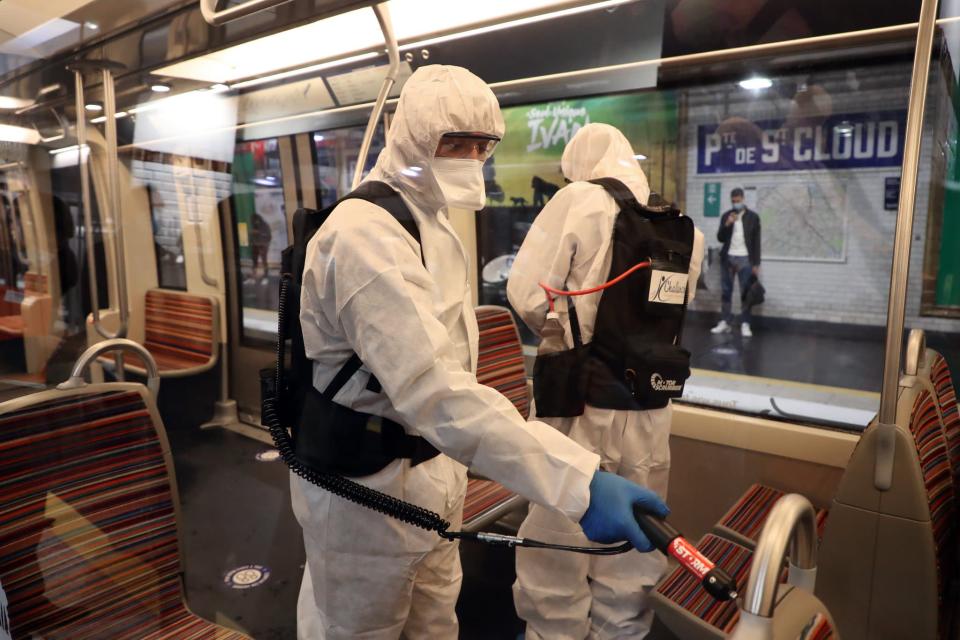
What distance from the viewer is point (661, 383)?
2062 mm

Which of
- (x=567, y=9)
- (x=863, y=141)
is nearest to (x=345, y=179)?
(x=567, y=9)

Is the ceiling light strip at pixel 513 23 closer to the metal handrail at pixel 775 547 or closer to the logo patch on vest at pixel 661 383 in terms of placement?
the logo patch on vest at pixel 661 383

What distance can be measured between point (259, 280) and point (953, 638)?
2779 millimetres

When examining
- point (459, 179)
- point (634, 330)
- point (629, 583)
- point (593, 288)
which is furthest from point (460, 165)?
point (629, 583)

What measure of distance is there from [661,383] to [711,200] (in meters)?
0.95

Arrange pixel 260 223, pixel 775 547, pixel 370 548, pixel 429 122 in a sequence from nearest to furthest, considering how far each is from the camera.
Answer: pixel 775 547, pixel 429 122, pixel 370 548, pixel 260 223

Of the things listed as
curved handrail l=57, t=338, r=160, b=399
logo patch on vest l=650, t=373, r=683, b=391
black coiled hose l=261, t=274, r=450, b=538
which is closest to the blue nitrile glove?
black coiled hose l=261, t=274, r=450, b=538

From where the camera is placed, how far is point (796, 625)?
97 cm

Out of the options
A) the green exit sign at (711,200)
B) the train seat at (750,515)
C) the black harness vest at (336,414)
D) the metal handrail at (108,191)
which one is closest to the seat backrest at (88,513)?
the black harness vest at (336,414)

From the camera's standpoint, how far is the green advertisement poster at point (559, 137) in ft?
7.44

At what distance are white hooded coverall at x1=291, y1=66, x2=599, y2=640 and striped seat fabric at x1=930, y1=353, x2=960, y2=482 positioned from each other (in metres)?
1.72

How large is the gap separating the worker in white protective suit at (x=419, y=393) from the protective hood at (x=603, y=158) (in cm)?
68

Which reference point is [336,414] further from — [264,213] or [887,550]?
[264,213]

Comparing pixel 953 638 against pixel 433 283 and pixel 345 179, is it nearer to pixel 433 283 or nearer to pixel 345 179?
pixel 433 283
